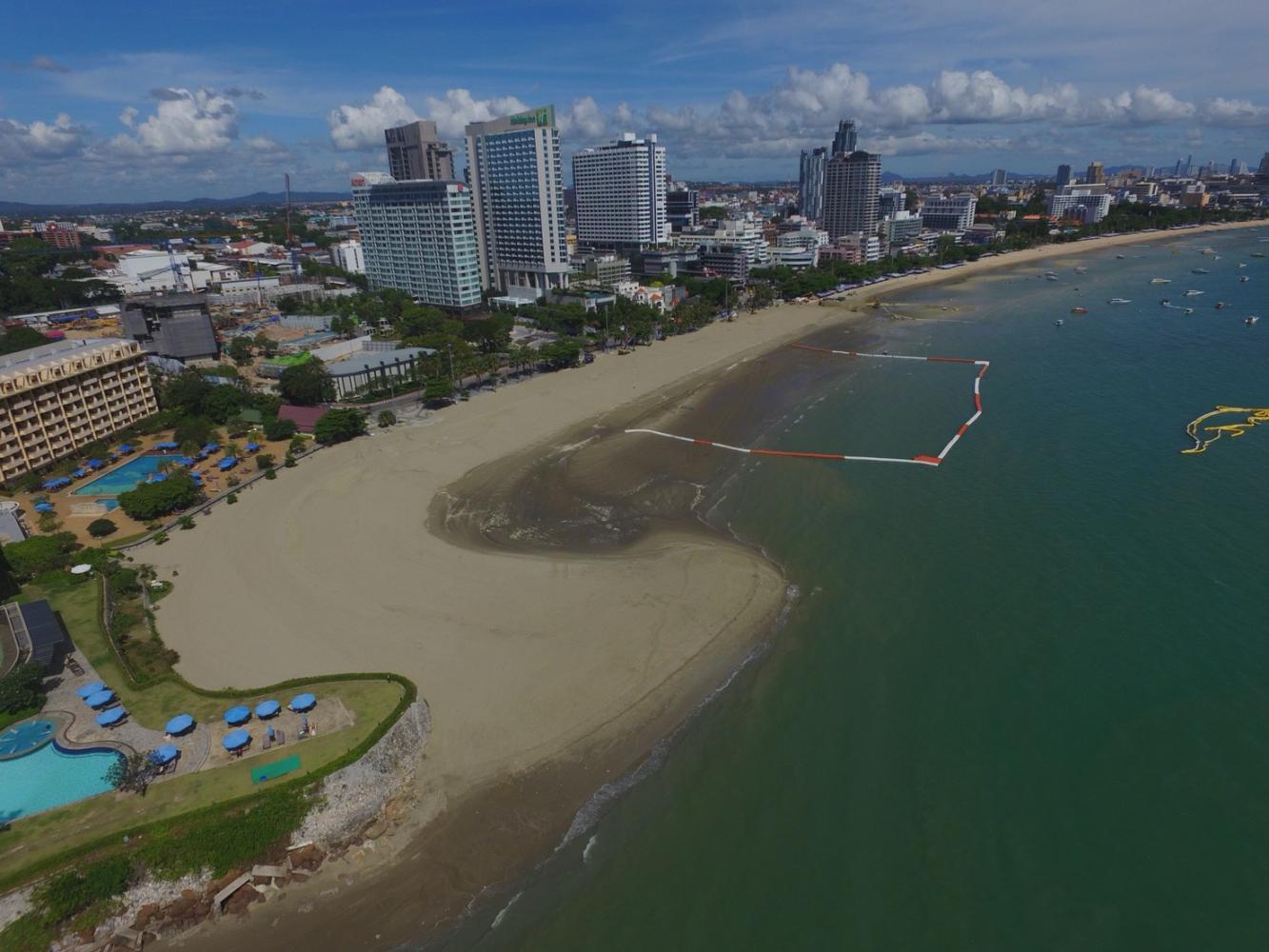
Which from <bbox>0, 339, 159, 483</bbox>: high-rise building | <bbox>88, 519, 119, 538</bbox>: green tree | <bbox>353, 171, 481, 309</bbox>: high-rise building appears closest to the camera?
<bbox>88, 519, 119, 538</bbox>: green tree

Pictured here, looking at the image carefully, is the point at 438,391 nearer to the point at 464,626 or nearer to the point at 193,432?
the point at 193,432

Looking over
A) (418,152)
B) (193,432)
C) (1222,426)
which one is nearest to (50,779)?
(193,432)

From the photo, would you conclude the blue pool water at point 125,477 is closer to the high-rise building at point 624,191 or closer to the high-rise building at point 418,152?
the high-rise building at point 418,152

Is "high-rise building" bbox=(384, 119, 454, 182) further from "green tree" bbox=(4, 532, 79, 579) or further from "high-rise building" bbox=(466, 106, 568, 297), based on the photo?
"green tree" bbox=(4, 532, 79, 579)

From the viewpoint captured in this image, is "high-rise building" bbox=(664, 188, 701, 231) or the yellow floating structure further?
"high-rise building" bbox=(664, 188, 701, 231)

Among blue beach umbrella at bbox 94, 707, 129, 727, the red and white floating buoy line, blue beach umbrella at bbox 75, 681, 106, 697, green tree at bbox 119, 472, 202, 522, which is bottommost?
blue beach umbrella at bbox 94, 707, 129, 727

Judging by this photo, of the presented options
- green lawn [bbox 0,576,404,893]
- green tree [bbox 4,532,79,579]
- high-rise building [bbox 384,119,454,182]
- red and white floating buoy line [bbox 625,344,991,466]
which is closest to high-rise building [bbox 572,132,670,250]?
high-rise building [bbox 384,119,454,182]

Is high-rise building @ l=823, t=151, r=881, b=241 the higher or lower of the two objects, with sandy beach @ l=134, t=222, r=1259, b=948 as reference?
higher

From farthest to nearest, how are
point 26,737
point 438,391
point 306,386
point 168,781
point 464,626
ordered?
point 306,386 < point 438,391 < point 464,626 < point 26,737 < point 168,781
